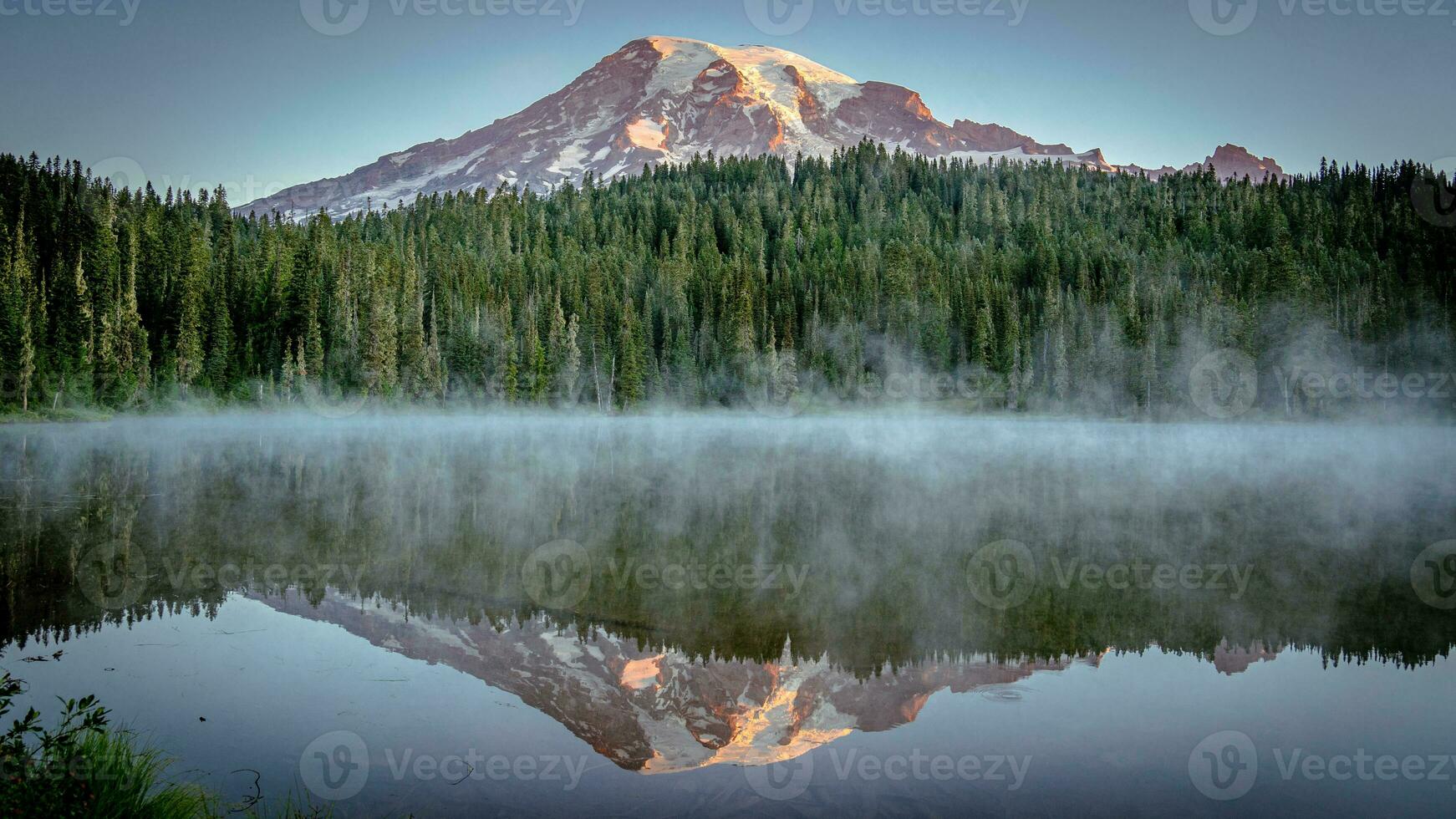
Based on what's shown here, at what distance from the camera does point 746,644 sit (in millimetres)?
13445

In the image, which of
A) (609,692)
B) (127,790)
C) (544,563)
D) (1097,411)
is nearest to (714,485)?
(544,563)

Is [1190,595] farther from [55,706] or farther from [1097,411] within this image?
[1097,411]

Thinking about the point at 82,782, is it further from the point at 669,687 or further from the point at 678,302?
the point at 678,302

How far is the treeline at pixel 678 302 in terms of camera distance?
251 ft

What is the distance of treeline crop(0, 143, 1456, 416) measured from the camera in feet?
251

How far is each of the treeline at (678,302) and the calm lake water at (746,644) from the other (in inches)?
2073

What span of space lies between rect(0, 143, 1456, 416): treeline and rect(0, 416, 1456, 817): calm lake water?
5265 centimetres


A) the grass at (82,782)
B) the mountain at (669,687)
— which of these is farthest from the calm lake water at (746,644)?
the grass at (82,782)

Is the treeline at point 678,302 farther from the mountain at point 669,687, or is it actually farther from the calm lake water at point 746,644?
the mountain at point 669,687

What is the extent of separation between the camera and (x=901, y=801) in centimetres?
869

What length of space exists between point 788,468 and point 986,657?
2477 centimetres

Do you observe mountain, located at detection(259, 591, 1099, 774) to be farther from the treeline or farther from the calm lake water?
the treeline

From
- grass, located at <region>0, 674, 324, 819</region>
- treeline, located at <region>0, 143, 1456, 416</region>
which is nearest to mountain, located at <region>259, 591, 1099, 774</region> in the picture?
grass, located at <region>0, 674, 324, 819</region>

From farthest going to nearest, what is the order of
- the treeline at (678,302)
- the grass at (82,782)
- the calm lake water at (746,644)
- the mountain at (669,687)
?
1. the treeline at (678,302)
2. the mountain at (669,687)
3. the calm lake water at (746,644)
4. the grass at (82,782)
